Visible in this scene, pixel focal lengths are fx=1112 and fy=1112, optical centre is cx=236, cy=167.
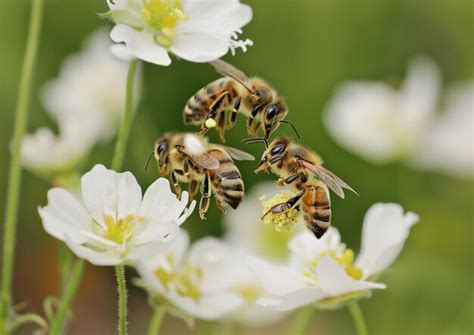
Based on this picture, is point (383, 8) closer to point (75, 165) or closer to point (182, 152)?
point (75, 165)

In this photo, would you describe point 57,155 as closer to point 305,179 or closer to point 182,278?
point 182,278

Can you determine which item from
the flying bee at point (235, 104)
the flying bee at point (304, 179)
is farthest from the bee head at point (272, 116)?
the flying bee at point (304, 179)

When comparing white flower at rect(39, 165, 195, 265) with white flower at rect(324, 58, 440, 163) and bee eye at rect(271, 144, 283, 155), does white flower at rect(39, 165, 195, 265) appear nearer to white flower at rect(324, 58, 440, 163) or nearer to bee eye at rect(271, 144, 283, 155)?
bee eye at rect(271, 144, 283, 155)

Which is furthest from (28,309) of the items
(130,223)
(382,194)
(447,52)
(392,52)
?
(130,223)

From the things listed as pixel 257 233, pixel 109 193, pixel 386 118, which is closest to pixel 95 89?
pixel 257 233

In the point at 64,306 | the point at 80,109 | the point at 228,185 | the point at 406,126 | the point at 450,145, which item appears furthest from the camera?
the point at 450,145

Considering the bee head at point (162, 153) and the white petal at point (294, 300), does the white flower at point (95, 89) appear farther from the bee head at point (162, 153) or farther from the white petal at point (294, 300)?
the white petal at point (294, 300)
